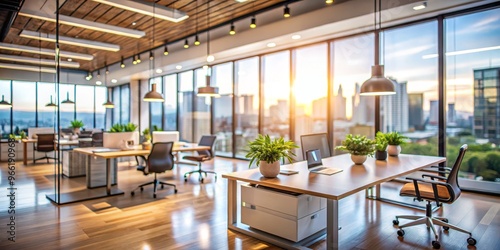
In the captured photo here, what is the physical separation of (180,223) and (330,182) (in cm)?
180

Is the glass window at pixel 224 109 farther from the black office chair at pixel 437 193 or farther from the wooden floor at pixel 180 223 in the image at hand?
the black office chair at pixel 437 193

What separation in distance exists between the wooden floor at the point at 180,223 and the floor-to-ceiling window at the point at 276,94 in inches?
119

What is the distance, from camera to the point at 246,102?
334 inches

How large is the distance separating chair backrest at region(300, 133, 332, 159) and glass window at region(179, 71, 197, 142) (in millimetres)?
6904

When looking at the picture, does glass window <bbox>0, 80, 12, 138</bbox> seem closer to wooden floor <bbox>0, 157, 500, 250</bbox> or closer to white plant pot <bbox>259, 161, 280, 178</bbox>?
wooden floor <bbox>0, 157, 500, 250</bbox>

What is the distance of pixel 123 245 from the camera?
9.35 ft

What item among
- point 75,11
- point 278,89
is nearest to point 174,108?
point 278,89

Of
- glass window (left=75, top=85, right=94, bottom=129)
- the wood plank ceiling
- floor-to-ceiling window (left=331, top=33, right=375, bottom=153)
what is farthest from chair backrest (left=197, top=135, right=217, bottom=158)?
glass window (left=75, top=85, right=94, bottom=129)

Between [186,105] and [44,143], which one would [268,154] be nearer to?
[44,143]

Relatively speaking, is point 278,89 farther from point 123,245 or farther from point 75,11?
point 123,245

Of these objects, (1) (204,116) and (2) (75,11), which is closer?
(2) (75,11)

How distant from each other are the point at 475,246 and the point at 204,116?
7.86 meters

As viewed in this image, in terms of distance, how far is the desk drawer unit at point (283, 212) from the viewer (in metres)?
2.76

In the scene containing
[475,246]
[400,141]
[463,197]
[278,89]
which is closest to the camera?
[475,246]
